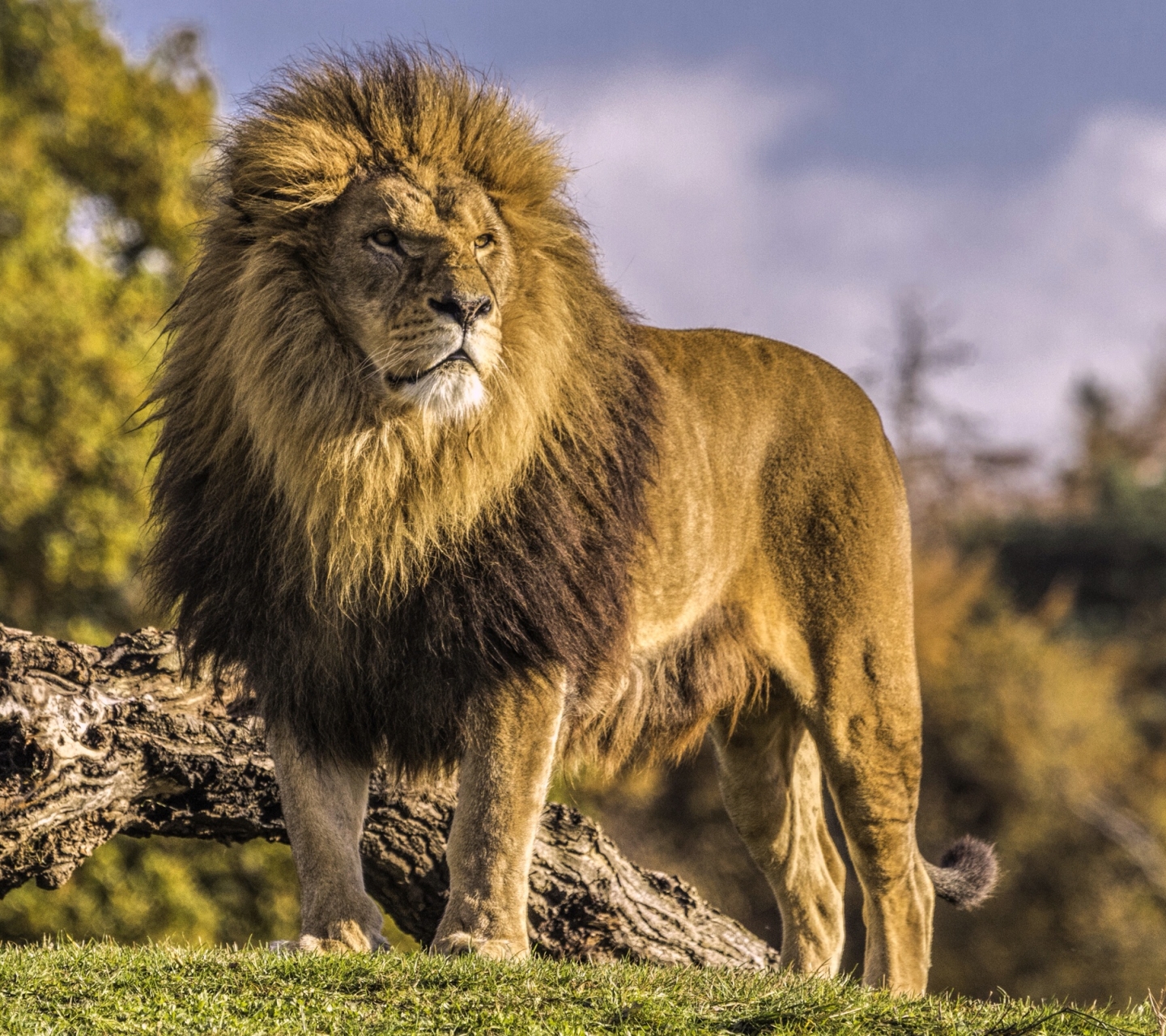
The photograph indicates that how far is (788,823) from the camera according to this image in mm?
5215

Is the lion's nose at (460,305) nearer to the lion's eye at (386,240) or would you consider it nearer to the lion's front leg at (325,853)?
the lion's eye at (386,240)

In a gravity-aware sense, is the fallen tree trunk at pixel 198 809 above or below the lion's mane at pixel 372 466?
below

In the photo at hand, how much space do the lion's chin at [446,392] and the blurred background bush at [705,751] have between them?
1.32 metres

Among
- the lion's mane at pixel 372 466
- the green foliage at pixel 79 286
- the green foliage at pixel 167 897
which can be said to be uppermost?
the green foliage at pixel 79 286

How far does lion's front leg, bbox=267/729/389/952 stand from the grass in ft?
0.66

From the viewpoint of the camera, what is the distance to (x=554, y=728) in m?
3.73

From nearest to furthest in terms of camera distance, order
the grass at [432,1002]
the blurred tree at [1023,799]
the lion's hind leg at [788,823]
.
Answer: the grass at [432,1002] < the lion's hind leg at [788,823] < the blurred tree at [1023,799]

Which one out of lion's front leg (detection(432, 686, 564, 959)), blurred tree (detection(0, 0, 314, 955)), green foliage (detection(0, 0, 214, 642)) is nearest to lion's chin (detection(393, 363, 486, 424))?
lion's front leg (detection(432, 686, 564, 959))

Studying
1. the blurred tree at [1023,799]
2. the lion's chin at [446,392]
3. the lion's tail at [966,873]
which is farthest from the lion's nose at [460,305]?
the blurred tree at [1023,799]

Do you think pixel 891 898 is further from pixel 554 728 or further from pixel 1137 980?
pixel 1137 980

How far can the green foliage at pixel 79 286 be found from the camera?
38.7ft

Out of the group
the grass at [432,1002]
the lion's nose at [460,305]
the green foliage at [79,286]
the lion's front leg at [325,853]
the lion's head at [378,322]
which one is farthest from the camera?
the green foliage at [79,286]

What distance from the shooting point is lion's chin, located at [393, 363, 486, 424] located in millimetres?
3428

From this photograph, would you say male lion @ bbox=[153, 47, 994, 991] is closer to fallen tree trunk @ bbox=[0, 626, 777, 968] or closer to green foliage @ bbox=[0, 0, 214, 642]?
fallen tree trunk @ bbox=[0, 626, 777, 968]
